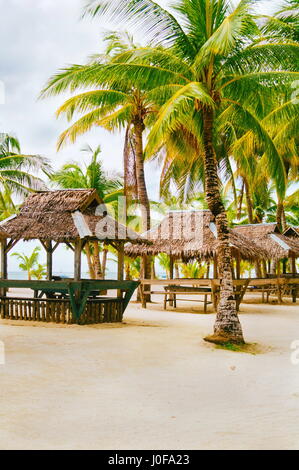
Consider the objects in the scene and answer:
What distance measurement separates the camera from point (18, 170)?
21.0 m

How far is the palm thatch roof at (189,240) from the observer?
16766 mm

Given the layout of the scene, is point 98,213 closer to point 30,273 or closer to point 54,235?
point 54,235

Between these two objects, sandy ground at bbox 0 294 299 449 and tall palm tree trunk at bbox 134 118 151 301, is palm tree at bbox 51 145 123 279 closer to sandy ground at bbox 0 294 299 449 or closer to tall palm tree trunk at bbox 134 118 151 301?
tall palm tree trunk at bbox 134 118 151 301

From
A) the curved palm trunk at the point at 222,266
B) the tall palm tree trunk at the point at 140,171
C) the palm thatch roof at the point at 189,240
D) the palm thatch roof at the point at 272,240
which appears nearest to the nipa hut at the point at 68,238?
the curved palm trunk at the point at 222,266

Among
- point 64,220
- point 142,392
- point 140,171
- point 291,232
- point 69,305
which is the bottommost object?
point 142,392

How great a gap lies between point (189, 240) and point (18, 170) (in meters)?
8.11

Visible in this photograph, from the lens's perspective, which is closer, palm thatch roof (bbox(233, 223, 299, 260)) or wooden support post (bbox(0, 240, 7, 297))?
wooden support post (bbox(0, 240, 7, 297))

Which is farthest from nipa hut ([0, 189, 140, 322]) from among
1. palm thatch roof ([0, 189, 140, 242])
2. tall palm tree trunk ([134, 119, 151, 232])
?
tall palm tree trunk ([134, 119, 151, 232])

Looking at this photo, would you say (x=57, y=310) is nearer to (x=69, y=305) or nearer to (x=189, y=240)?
(x=69, y=305)

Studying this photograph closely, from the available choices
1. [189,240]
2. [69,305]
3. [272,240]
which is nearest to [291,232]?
[272,240]

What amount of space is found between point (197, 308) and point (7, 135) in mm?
11054

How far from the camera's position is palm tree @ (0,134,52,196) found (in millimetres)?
20781

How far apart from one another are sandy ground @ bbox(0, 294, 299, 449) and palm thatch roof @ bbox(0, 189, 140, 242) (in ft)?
7.58
